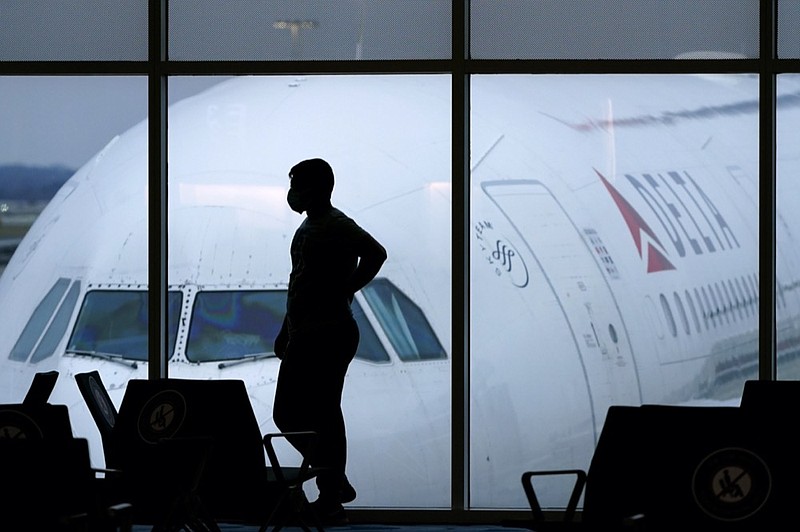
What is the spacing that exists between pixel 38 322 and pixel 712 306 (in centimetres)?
344

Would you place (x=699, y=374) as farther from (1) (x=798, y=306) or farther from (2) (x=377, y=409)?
(2) (x=377, y=409)

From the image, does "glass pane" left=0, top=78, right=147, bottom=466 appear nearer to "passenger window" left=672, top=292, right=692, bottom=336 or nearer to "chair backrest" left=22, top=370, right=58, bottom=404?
"chair backrest" left=22, top=370, right=58, bottom=404

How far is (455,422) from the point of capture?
6.65 m

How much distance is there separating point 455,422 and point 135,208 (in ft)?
6.41

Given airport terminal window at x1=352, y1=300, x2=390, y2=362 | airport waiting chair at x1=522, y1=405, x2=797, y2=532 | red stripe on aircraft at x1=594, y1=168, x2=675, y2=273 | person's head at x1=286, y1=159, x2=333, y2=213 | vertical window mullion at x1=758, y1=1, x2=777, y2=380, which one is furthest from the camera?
red stripe on aircraft at x1=594, y1=168, x2=675, y2=273

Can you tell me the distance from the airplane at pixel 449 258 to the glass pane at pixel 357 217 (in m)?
0.01

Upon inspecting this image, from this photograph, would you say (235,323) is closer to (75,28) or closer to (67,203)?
(67,203)

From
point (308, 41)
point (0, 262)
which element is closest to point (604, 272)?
point (308, 41)

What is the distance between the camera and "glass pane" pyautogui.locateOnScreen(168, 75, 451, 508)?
6.74m

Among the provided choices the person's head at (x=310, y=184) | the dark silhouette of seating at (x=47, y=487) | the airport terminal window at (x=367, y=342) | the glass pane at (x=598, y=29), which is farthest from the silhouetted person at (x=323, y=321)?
the dark silhouette of seating at (x=47, y=487)

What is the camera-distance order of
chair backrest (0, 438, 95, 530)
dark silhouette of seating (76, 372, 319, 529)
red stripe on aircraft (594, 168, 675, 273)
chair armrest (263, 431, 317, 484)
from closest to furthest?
chair backrest (0, 438, 95, 530), dark silhouette of seating (76, 372, 319, 529), chair armrest (263, 431, 317, 484), red stripe on aircraft (594, 168, 675, 273)

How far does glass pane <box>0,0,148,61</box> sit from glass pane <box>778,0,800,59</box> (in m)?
3.17

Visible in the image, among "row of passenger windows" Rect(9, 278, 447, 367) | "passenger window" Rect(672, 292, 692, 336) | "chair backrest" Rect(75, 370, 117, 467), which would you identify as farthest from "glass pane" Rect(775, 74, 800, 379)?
"chair backrest" Rect(75, 370, 117, 467)

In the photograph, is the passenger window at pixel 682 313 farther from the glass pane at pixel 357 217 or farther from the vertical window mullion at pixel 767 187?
the glass pane at pixel 357 217
